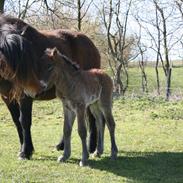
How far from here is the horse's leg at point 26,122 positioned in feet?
21.4

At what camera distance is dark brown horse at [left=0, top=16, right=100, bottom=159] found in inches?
222

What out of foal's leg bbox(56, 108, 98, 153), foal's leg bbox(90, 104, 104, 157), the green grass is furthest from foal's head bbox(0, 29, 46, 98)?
foal's leg bbox(56, 108, 98, 153)

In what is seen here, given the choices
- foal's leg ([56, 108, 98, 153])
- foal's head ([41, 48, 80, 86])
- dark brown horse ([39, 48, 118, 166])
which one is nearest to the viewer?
foal's head ([41, 48, 80, 86])

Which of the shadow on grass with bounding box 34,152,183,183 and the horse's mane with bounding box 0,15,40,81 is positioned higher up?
the horse's mane with bounding box 0,15,40,81

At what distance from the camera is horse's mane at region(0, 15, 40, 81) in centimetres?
557

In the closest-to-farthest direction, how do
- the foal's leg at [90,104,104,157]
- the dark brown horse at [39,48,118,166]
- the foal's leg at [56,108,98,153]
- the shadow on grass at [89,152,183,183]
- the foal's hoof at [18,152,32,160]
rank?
1. the shadow on grass at [89,152,183,183]
2. the dark brown horse at [39,48,118,166]
3. the foal's hoof at [18,152,32,160]
4. the foal's leg at [90,104,104,157]
5. the foal's leg at [56,108,98,153]

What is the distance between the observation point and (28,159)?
664 centimetres

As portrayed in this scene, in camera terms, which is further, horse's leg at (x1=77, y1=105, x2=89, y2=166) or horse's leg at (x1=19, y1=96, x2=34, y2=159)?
horse's leg at (x1=19, y1=96, x2=34, y2=159)

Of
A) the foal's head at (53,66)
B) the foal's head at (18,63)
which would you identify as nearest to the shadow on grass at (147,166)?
the foal's head at (53,66)

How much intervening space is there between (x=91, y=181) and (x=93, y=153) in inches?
75.9

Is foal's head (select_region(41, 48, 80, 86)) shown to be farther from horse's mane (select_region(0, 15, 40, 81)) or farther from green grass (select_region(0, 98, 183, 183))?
green grass (select_region(0, 98, 183, 183))

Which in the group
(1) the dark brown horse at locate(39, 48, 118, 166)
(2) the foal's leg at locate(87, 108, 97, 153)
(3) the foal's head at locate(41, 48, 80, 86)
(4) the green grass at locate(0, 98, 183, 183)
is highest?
(3) the foal's head at locate(41, 48, 80, 86)

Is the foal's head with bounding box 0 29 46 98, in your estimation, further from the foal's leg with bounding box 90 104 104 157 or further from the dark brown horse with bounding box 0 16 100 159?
the foal's leg with bounding box 90 104 104 157

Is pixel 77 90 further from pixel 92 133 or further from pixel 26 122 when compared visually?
pixel 92 133
